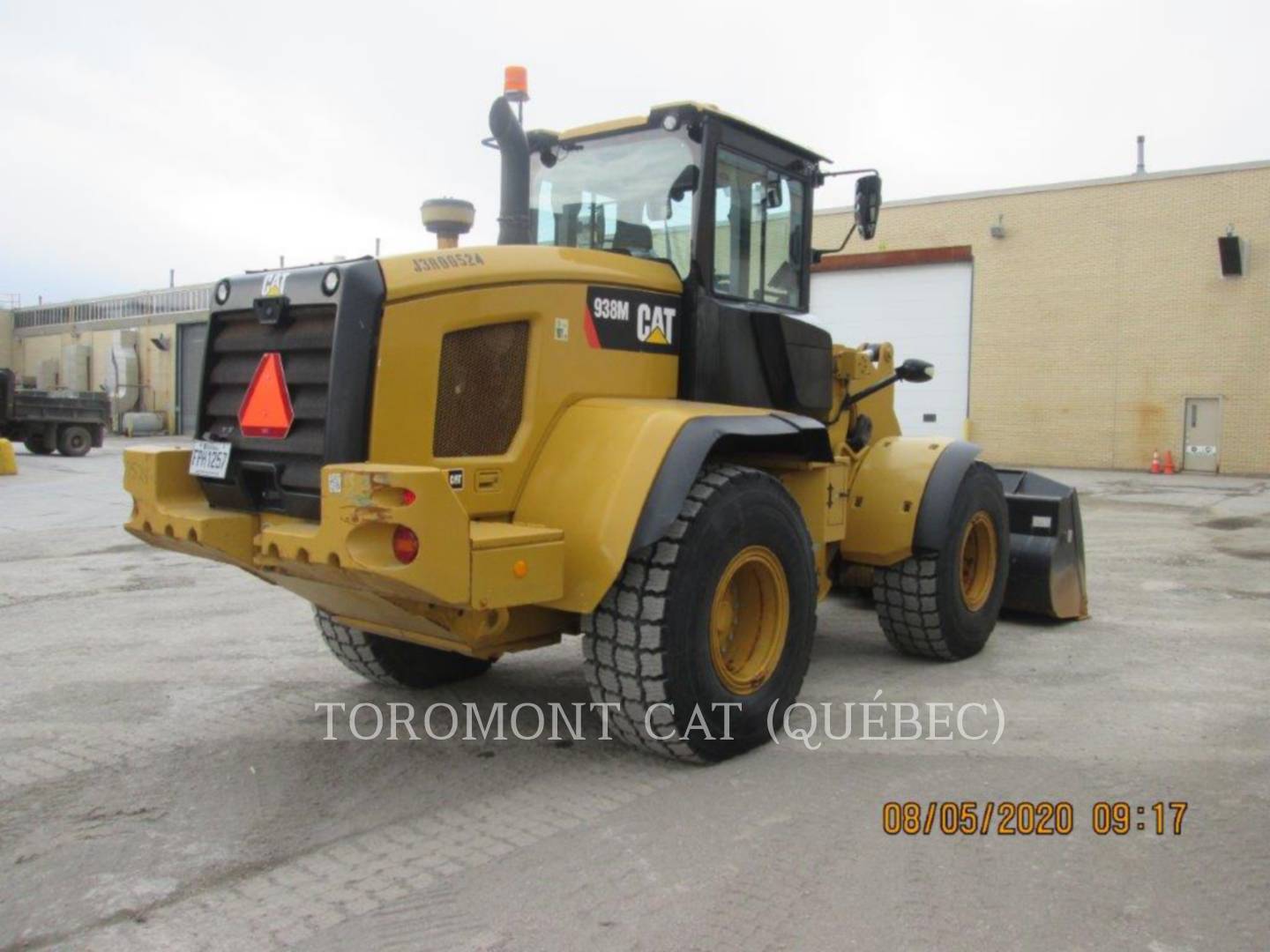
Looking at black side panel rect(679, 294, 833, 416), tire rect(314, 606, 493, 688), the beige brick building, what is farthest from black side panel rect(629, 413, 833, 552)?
the beige brick building

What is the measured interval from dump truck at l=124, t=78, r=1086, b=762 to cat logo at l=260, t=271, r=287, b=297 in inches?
0.8

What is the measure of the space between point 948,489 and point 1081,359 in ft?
70.2

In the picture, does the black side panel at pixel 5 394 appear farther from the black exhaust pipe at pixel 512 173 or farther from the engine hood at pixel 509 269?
the engine hood at pixel 509 269

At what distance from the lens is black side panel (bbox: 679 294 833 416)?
5230 mm

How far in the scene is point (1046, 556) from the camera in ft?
24.4

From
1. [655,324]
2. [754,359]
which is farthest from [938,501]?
[655,324]

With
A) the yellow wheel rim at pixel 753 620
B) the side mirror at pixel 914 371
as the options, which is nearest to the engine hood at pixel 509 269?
the yellow wheel rim at pixel 753 620

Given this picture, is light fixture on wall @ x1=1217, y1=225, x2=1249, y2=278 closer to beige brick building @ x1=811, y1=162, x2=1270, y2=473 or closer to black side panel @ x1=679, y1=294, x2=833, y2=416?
beige brick building @ x1=811, y1=162, x2=1270, y2=473

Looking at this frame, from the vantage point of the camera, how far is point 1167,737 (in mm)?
4969

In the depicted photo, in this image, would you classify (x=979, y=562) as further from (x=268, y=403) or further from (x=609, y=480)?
(x=268, y=403)

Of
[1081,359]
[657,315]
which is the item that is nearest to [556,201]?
[657,315]

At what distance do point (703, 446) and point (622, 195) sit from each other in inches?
64.8

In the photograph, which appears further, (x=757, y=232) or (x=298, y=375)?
(x=757, y=232)

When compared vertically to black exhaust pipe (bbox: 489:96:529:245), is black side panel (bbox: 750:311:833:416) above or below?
below
